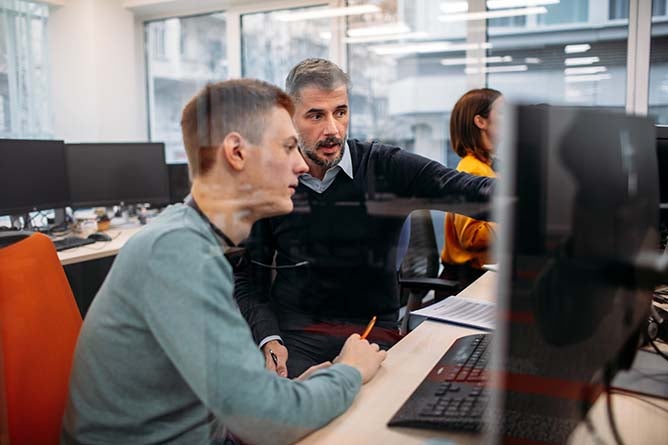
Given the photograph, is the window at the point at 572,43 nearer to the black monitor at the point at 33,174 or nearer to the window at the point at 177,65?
the window at the point at 177,65

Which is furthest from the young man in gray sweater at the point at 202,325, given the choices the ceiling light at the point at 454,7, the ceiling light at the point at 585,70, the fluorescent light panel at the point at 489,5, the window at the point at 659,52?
the window at the point at 659,52

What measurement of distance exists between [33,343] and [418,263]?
95cm

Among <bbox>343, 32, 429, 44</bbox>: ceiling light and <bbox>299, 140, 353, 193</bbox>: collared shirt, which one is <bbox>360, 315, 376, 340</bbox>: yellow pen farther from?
<bbox>343, 32, 429, 44</bbox>: ceiling light

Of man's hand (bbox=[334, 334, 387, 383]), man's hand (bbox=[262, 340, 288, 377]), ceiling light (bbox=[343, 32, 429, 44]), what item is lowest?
man's hand (bbox=[262, 340, 288, 377])

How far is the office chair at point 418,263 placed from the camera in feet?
4.33

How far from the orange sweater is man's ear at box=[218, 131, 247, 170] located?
482mm

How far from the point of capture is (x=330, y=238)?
122cm

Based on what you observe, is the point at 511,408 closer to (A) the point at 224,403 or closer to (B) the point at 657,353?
(A) the point at 224,403

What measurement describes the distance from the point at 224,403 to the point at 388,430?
Answer: 23cm

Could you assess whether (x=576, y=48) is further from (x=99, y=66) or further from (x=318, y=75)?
(x=99, y=66)

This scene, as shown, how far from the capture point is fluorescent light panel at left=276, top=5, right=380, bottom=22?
133 cm

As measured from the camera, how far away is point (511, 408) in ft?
1.80

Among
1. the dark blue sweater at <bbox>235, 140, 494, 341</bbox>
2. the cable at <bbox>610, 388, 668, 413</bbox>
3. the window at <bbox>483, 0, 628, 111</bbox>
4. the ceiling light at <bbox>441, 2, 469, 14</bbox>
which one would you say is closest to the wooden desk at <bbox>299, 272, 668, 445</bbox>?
the cable at <bbox>610, 388, 668, 413</bbox>

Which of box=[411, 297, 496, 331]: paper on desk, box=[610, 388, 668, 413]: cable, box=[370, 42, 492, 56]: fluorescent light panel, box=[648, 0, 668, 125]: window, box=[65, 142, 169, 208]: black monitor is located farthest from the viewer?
box=[65, 142, 169, 208]: black monitor
